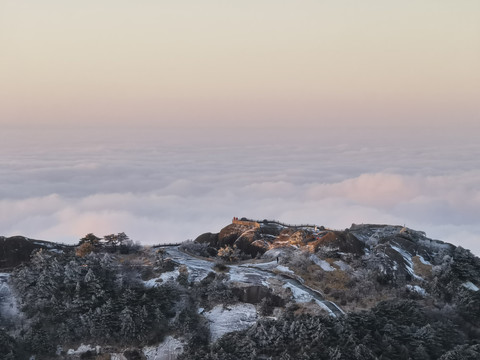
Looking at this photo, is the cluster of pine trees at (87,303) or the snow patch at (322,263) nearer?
the cluster of pine trees at (87,303)

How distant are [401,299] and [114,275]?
3297 centimetres

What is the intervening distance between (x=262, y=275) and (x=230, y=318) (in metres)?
8.22

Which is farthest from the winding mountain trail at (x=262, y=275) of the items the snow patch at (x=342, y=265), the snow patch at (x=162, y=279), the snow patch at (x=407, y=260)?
the snow patch at (x=407, y=260)

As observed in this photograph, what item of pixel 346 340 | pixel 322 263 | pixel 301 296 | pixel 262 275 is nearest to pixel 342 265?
pixel 322 263

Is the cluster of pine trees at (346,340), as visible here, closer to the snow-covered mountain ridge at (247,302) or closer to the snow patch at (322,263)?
the snow-covered mountain ridge at (247,302)

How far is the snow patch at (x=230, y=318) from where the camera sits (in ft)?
168

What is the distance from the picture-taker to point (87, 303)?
172 ft

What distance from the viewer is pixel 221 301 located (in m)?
54.8

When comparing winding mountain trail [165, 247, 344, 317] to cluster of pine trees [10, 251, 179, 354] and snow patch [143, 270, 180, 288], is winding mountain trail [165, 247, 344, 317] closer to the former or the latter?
snow patch [143, 270, 180, 288]

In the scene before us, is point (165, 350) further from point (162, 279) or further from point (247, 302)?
point (162, 279)

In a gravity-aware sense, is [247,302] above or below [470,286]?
above

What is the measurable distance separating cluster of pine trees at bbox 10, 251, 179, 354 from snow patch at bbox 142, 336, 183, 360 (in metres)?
0.80

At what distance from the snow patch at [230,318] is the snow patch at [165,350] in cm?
383

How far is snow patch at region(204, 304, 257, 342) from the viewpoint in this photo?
168ft
